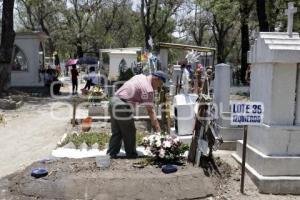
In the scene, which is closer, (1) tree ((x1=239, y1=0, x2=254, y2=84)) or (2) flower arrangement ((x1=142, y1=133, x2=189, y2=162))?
(2) flower arrangement ((x1=142, y1=133, x2=189, y2=162))

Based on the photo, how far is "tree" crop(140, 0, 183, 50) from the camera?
47250 mm

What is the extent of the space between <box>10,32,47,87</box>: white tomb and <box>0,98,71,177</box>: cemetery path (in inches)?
272

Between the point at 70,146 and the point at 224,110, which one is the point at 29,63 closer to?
the point at 70,146

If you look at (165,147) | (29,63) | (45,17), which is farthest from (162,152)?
(45,17)

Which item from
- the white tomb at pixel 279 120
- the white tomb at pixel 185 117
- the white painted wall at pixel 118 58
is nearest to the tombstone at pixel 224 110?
the white tomb at pixel 185 117

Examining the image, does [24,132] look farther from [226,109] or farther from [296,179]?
[296,179]

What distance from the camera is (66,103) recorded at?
2228 centimetres

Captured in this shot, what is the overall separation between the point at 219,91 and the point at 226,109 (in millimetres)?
415

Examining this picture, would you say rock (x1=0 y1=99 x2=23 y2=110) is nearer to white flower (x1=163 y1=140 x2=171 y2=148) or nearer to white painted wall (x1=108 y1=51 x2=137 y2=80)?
white flower (x1=163 y1=140 x2=171 y2=148)

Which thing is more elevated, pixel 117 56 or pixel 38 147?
pixel 117 56

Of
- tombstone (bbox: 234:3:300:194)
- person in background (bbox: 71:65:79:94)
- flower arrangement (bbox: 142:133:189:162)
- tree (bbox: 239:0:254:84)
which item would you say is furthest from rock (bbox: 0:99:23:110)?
tree (bbox: 239:0:254:84)

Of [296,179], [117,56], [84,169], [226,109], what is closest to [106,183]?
[84,169]

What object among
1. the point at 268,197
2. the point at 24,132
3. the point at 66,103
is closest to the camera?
the point at 268,197

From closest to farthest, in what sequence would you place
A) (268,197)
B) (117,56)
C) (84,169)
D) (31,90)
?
(268,197) < (84,169) < (31,90) < (117,56)
